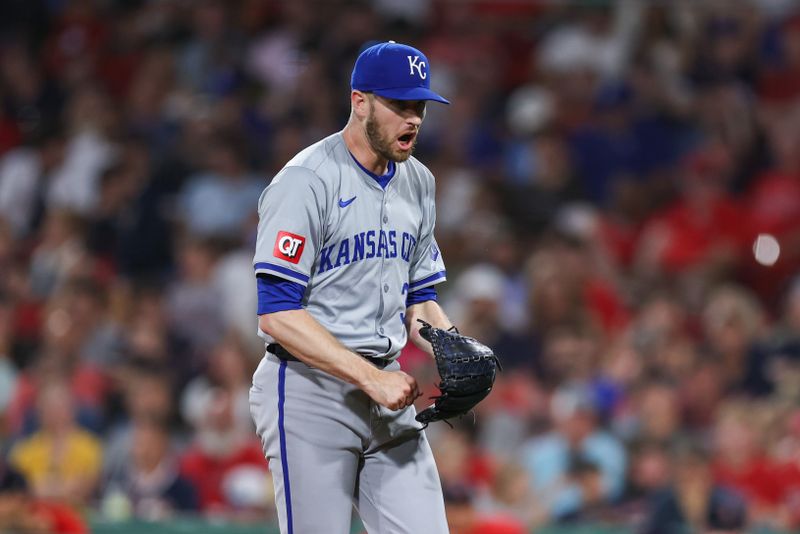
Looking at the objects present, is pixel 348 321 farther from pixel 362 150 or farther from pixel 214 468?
pixel 214 468

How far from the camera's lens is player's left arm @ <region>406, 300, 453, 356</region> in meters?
4.07

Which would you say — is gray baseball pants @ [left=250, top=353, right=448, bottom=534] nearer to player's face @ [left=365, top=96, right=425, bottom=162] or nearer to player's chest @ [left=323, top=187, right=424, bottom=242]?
player's chest @ [left=323, top=187, right=424, bottom=242]

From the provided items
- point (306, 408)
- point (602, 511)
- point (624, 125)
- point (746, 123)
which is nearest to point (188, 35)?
point (624, 125)

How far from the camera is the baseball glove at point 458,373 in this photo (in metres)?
3.71

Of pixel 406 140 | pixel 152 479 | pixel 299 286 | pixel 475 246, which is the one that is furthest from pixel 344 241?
pixel 475 246

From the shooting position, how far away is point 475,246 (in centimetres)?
892

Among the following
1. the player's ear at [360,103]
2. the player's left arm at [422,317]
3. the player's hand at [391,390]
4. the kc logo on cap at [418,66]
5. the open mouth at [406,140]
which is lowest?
the player's hand at [391,390]

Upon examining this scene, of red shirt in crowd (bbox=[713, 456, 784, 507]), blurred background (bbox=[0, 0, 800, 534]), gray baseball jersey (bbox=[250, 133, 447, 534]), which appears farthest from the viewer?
blurred background (bbox=[0, 0, 800, 534])

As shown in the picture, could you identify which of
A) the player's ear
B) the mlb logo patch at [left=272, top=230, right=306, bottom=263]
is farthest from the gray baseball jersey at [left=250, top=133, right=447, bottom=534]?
the player's ear

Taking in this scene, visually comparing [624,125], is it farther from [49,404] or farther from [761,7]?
[49,404]

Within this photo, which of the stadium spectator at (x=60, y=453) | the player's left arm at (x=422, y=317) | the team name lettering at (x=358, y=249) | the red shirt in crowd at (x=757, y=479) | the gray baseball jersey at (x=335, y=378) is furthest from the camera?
the stadium spectator at (x=60, y=453)

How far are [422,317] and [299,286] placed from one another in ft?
1.82

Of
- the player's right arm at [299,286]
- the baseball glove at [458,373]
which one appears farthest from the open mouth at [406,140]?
the baseball glove at [458,373]

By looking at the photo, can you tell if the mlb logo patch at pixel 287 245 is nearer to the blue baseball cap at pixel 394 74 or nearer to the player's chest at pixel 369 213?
the player's chest at pixel 369 213
